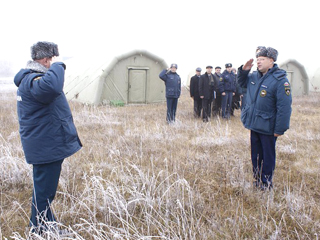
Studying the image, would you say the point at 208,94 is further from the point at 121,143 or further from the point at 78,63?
the point at 78,63

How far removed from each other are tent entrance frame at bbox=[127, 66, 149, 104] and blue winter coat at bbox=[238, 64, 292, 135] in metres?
9.64

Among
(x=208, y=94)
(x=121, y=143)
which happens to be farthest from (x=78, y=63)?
(x=121, y=143)

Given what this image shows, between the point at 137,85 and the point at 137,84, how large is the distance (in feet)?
0.15

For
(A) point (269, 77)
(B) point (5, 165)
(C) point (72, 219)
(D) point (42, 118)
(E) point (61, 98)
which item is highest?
(A) point (269, 77)

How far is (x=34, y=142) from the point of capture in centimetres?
234

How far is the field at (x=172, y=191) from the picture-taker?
2.71 m

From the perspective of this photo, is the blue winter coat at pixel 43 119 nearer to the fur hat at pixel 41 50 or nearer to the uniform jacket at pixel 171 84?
the fur hat at pixel 41 50

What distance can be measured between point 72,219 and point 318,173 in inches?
140

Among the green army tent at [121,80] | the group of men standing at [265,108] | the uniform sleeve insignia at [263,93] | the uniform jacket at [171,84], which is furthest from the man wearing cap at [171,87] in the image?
the uniform sleeve insignia at [263,93]

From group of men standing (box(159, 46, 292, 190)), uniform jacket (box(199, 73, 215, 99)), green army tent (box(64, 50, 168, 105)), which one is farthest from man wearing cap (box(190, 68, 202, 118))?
group of men standing (box(159, 46, 292, 190))

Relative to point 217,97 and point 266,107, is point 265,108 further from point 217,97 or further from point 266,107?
point 217,97

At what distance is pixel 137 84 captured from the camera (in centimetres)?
1305

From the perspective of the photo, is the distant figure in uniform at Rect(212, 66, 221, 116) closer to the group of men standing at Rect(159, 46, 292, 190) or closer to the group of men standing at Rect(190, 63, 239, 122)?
the group of men standing at Rect(190, 63, 239, 122)

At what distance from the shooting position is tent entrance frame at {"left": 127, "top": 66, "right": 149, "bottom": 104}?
12852 millimetres
